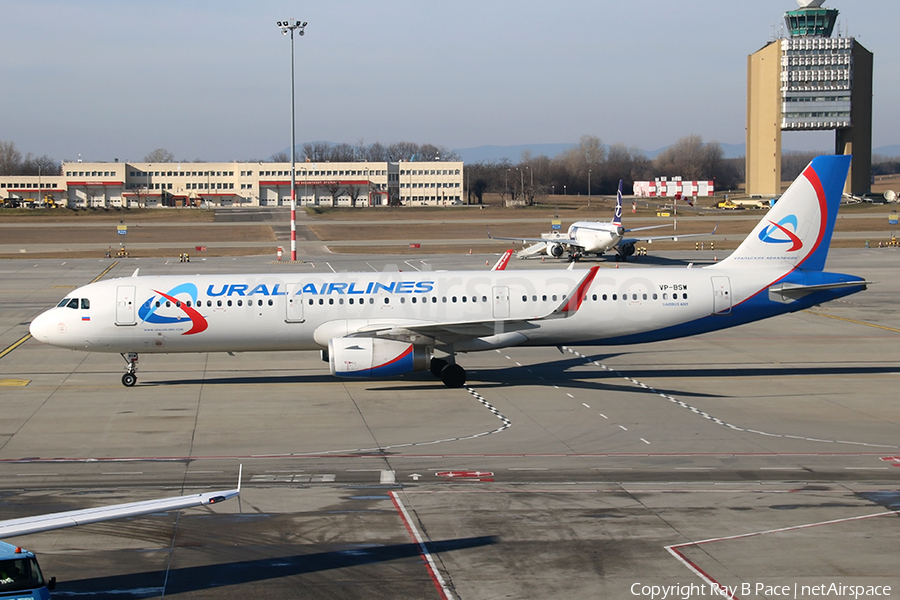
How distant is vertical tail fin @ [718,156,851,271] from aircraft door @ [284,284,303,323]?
16.1 m

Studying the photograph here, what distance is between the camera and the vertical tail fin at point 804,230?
32500mm

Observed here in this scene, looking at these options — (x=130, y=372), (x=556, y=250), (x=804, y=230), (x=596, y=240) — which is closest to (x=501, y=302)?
(x=804, y=230)

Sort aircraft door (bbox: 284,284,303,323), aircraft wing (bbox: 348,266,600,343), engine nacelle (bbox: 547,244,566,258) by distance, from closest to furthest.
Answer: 1. aircraft wing (bbox: 348,266,600,343)
2. aircraft door (bbox: 284,284,303,323)
3. engine nacelle (bbox: 547,244,566,258)

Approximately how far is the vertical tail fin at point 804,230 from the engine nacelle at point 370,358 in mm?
13014

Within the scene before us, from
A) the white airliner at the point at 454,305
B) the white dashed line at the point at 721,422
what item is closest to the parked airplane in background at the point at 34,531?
the white airliner at the point at 454,305

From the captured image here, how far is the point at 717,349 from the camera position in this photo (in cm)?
3875

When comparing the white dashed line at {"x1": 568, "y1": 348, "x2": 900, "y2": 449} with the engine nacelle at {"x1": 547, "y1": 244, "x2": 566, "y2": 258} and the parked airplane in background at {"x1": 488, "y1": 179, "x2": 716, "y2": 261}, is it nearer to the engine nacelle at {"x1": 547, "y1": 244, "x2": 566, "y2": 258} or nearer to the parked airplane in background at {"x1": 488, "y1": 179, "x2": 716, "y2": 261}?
the parked airplane in background at {"x1": 488, "y1": 179, "x2": 716, "y2": 261}

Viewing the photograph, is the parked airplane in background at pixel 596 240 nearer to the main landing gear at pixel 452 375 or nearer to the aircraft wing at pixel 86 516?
the main landing gear at pixel 452 375

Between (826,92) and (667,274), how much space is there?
15082 centimetres

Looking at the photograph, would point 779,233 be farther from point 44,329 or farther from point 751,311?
point 44,329

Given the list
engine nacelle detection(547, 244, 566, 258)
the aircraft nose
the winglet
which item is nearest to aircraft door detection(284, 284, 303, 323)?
the aircraft nose

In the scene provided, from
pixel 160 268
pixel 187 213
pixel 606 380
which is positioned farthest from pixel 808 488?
pixel 187 213

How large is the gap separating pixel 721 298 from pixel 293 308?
15649mm

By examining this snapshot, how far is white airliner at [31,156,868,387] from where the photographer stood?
1192 inches
